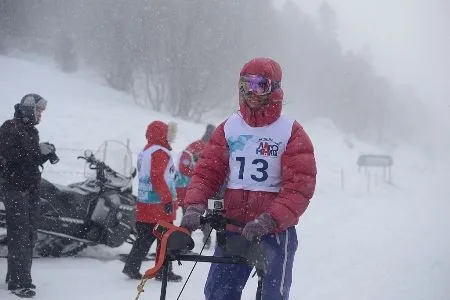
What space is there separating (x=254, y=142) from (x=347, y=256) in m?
5.38

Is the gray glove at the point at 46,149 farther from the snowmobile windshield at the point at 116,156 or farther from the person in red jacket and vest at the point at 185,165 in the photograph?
the person in red jacket and vest at the point at 185,165

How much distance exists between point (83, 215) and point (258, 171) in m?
4.18

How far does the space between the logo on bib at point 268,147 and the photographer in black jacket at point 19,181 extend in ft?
9.60

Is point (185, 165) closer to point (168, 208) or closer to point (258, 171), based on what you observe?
point (168, 208)

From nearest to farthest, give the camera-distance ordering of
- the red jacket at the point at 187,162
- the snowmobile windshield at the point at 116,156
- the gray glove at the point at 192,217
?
the gray glove at the point at 192,217
the snowmobile windshield at the point at 116,156
the red jacket at the point at 187,162

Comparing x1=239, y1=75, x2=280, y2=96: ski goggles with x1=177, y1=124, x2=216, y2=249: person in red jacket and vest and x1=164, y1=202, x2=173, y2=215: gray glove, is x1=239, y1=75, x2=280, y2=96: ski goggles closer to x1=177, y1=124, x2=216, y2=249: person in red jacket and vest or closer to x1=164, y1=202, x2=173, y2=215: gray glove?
x1=164, y1=202, x2=173, y2=215: gray glove

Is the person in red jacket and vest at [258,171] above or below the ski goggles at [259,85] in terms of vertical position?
below

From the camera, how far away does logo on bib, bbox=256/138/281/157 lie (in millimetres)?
2871

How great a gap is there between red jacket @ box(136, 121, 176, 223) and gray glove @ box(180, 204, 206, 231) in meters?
2.91

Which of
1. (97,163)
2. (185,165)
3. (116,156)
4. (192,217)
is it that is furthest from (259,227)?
(116,156)

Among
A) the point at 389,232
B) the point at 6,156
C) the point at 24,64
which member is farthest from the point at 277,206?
the point at 24,64

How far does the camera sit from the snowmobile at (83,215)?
19.9 feet

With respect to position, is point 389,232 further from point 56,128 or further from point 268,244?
point 56,128

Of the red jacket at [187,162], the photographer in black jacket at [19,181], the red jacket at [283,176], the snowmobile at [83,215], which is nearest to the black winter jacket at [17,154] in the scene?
the photographer in black jacket at [19,181]
